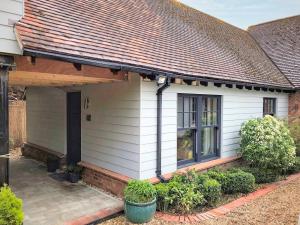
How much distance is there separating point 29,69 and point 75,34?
1.53m

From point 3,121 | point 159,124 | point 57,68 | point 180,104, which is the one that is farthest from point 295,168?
point 3,121

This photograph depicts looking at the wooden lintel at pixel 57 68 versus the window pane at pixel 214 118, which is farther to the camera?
the window pane at pixel 214 118

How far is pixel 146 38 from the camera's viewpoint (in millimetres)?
7793

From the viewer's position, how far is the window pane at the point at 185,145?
293 inches

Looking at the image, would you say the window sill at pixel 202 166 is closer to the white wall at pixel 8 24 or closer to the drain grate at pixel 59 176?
the drain grate at pixel 59 176

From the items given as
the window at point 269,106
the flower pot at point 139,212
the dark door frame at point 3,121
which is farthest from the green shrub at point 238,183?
the dark door frame at point 3,121

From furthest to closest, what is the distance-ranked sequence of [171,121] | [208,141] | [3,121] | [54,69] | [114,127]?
[208,141]
[171,121]
[114,127]
[54,69]
[3,121]

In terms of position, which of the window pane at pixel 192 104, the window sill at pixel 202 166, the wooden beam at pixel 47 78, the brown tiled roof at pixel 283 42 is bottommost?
the window sill at pixel 202 166

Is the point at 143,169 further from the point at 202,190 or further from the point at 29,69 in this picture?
the point at 29,69

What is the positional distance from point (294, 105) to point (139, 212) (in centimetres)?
1018

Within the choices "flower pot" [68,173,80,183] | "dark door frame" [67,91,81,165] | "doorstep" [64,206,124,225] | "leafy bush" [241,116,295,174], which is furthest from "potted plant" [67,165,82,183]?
"leafy bush" [241,116,295,174]

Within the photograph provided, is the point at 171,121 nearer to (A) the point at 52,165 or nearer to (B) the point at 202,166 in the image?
(B) the point at 202,166

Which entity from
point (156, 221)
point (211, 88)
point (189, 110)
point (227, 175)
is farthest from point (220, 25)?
point (156, 221)

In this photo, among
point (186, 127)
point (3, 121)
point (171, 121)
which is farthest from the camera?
point (186, 127)
